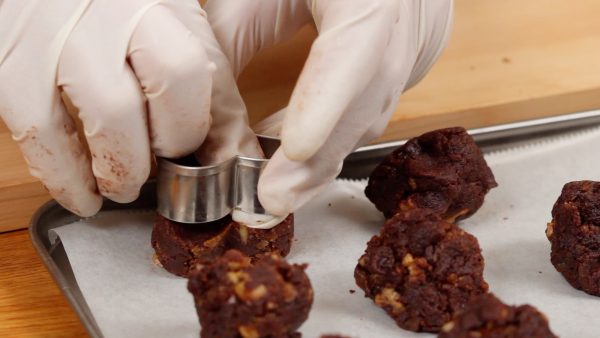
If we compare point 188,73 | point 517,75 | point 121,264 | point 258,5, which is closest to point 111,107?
point 188,73

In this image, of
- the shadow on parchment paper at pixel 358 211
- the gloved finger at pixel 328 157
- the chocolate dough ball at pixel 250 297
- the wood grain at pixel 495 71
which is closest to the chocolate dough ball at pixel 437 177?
the shadow on parchment paper at pixel 358 211

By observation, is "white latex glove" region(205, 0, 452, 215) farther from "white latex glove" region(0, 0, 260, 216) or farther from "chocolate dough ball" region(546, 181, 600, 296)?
"chocolate dough ball" region(546, 181, 600, 296)

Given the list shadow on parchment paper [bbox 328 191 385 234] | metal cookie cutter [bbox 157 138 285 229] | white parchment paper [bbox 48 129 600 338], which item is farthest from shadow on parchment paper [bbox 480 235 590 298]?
metal cookie cutter [bbox 157 138 285 229]

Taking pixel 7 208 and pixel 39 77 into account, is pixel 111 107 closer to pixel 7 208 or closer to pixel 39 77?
pixel 39 77

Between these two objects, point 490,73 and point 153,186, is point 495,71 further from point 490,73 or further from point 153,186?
point 153,186

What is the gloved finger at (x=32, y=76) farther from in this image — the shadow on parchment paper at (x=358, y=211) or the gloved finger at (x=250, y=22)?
the shadow on parchment paper at (x=358, y=211)

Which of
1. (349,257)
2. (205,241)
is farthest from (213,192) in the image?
(349,257)

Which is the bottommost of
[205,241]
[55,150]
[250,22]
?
[205,241]

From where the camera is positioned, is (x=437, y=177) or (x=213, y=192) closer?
(x=213, y=192)
